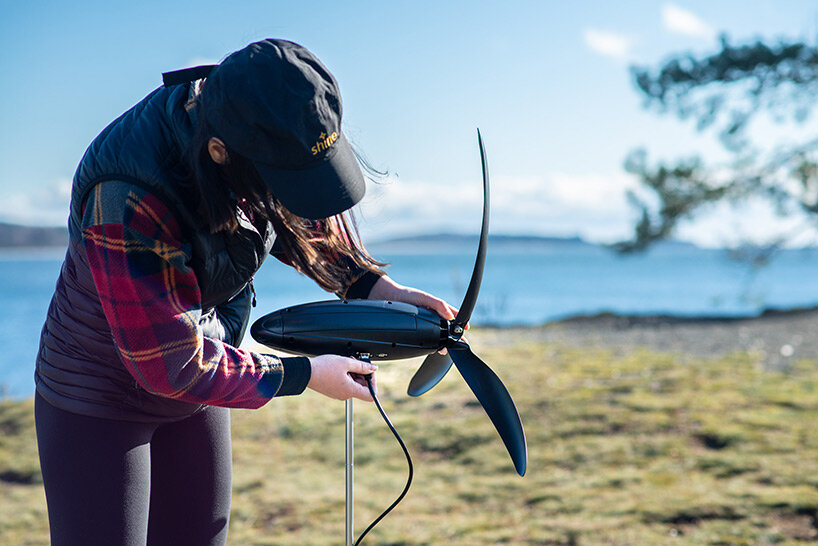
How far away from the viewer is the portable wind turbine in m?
1.43

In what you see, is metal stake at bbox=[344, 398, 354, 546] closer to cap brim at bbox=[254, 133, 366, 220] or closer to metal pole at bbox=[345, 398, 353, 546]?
metal pole at bbox=[345, 398, 353, 546]

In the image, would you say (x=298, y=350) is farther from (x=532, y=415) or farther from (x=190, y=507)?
(x=532, y=415)

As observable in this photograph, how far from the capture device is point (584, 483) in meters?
3.86

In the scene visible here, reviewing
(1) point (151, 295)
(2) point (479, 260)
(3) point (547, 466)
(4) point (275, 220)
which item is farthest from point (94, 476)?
(3) point (547, 466)

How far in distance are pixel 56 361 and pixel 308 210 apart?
0.64 metres

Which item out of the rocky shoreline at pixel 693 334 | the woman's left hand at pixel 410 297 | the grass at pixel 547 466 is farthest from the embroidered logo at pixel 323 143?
the rocky shoreline at pixel 693 334

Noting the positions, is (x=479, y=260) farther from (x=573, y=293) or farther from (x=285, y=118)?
(x=573, y=293)

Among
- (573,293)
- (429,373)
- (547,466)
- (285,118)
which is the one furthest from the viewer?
(573,293)

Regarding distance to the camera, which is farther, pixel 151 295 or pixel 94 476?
pixel 94 476

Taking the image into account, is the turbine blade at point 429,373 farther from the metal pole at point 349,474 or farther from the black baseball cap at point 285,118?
the black baseball cap at point 285,118

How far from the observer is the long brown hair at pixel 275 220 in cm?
117

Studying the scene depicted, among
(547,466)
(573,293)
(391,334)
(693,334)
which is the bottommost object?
(547,466)

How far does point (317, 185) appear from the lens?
118 centimetres

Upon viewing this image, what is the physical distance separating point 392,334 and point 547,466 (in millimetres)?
3032
